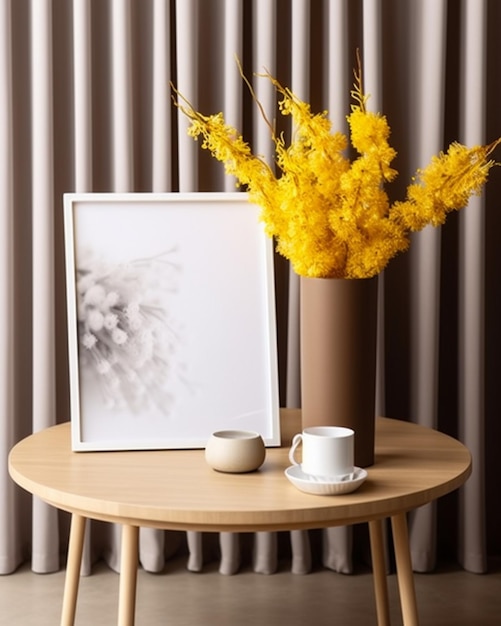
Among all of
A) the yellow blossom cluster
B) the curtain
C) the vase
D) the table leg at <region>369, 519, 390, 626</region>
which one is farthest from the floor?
the yellow blossom cluster

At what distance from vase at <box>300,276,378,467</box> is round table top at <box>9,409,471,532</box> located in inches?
3.5

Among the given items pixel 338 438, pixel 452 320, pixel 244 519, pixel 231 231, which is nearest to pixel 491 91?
pixel 452 320

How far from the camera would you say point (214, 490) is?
1.51 metres

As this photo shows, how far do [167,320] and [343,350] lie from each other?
13.4 inches

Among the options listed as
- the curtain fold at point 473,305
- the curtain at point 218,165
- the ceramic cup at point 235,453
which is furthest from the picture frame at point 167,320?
the curtain fold at point 473,305

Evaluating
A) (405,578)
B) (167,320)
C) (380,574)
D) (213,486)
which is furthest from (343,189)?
(380,574)

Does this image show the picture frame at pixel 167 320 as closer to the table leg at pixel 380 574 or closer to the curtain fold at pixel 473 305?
the table leg at pixel 380 574

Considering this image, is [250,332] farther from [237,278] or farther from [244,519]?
[244,519]

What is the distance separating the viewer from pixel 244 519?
141cm

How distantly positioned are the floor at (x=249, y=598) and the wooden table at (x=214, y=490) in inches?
24.9

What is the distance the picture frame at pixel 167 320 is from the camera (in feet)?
5.82

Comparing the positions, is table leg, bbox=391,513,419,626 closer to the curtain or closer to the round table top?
the round table top

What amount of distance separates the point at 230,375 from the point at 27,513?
1030 millimetres

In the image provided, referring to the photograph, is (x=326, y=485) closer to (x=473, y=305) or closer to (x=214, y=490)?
(x=214, y=490)
